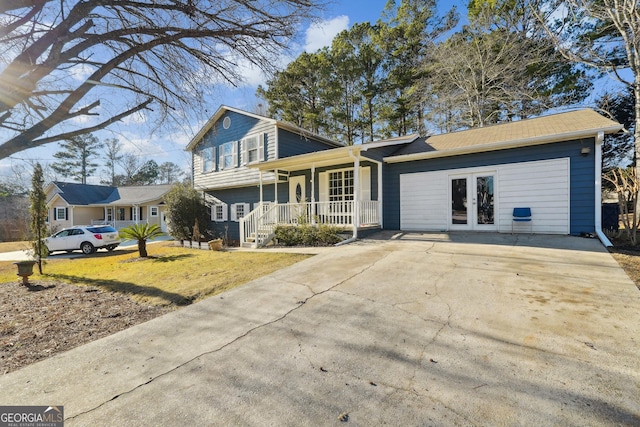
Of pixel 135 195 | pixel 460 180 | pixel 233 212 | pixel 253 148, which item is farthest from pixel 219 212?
pixel 135 195

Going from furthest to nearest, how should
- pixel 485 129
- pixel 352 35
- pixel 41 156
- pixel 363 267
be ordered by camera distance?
pixel 352 35 → pixel 485 129 → pixel 363 267 → pixel 41 156

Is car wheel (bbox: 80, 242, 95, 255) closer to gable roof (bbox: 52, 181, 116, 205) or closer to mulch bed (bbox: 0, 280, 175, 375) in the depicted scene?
mulch bed (bbox: 0, 280, 175, 375)

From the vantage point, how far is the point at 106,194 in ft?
93.9

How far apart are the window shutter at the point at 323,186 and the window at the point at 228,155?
18.1ft

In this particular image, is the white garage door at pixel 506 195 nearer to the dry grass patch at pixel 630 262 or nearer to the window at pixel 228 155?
the dry grass patch at pixel 630 262

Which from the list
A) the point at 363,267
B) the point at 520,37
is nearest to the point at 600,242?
the point at 363,267

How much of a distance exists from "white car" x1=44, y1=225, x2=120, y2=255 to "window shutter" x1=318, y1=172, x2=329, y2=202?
34.9ft

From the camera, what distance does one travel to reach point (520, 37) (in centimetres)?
1504

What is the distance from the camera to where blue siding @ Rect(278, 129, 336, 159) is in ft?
45.1

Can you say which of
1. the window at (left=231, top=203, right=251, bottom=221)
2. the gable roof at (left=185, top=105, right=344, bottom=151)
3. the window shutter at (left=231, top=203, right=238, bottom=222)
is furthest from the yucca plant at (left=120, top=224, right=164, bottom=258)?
the window shutter at (left=231, top=203, right=238, bottom=222)

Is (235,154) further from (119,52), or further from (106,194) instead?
(106,194)

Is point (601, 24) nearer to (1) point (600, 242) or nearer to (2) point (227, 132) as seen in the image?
(1) point (600, 242)

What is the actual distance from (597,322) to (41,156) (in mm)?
8044

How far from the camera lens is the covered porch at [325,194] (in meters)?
9.82
